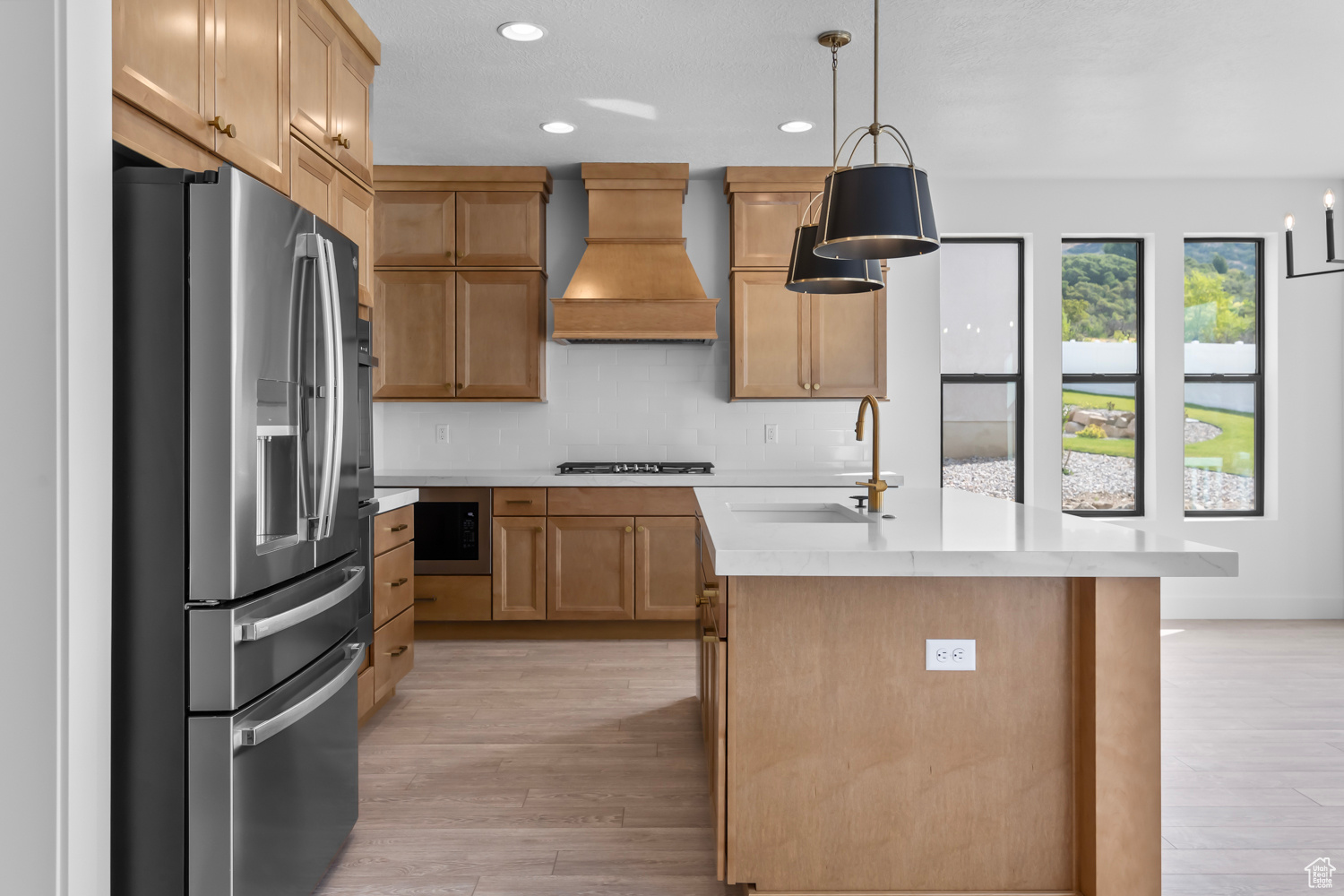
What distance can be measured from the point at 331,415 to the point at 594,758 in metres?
1.51

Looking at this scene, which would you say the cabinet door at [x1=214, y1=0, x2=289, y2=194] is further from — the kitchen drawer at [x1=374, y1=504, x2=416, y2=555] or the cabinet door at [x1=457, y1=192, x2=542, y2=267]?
the cabinet door at [x1=457, y1=192, x2=542, y2=267]

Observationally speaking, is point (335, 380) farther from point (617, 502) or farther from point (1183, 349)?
point (1183, 349)

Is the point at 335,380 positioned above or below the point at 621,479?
above

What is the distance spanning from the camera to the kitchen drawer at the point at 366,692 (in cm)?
285

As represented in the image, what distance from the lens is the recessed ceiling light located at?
2.87 meters

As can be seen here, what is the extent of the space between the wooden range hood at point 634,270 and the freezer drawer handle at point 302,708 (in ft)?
8.31

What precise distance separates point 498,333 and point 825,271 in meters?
2.51

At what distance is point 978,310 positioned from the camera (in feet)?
16.2

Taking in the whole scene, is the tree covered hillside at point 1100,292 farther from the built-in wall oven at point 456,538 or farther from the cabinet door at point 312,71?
the cabinet door at point 312,71

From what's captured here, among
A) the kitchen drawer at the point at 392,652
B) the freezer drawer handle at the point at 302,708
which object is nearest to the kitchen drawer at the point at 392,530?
the kitchen drawer at the point at 392,652

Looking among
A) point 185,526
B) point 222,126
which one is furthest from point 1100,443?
point 185,526

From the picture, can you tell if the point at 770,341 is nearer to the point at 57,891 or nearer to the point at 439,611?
the point at 439,611

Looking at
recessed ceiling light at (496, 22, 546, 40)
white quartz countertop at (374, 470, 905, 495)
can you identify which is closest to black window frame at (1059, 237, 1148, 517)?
white quartz countertop at (374, 470, 905, 495)

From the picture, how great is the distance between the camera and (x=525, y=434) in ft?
15.8
